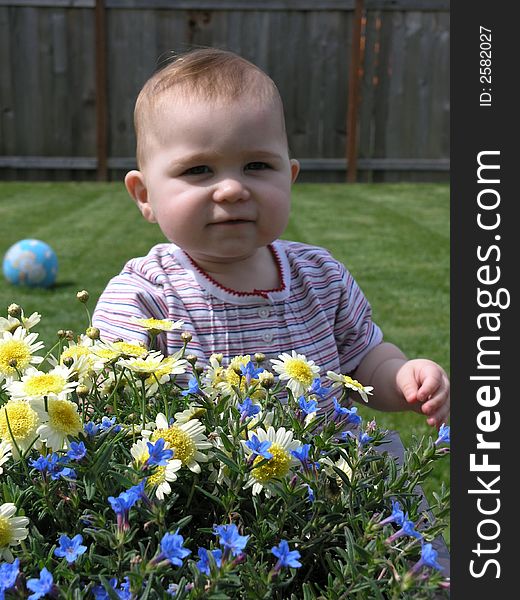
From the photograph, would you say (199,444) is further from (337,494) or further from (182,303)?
(182,303)

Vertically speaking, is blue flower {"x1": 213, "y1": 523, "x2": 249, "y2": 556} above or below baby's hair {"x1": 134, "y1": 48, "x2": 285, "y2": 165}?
below

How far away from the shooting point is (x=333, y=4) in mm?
10500

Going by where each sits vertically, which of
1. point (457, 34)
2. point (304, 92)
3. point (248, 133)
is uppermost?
point (457, 34)

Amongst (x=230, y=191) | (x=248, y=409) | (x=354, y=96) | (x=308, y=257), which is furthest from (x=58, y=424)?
(x=354, y=96)

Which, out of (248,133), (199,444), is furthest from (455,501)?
(248,133)

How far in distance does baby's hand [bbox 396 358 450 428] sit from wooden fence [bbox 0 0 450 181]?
9.08 meters

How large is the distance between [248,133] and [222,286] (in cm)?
39

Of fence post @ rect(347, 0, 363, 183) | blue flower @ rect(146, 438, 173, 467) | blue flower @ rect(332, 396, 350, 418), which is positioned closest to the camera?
blue flower @ rect(146, 438, 173, 467)

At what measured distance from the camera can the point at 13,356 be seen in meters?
1.28

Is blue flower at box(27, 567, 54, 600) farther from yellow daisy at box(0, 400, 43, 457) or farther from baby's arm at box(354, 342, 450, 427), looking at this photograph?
baby's arm at box(354, 342, 450, 427)

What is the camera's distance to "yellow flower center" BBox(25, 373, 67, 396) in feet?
3.64

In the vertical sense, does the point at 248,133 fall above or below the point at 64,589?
above

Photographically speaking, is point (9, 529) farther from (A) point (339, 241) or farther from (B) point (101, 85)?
(B) point (101, 85)

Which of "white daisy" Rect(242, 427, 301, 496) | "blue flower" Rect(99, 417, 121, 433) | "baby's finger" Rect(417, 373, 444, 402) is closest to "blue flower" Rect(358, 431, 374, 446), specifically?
"white daisy" Rect(242, 427, 301, 496)
